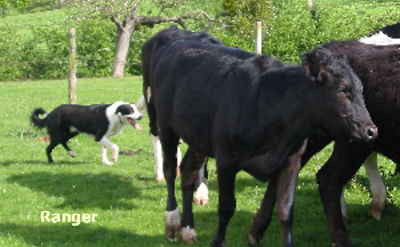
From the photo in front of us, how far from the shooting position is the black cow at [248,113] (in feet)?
17.8

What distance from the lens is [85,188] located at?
980 cm

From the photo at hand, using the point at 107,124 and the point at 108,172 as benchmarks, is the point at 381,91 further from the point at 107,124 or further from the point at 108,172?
the point at 107,124

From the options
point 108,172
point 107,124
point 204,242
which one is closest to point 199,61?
point 204,242

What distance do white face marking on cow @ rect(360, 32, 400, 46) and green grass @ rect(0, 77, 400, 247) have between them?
5.85 ft

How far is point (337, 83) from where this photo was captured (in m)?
5.38

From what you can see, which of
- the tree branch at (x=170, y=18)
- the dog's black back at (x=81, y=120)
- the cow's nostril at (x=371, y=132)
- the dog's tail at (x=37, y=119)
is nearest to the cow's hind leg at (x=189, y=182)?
the cow's nostril at (x=371, y=132)

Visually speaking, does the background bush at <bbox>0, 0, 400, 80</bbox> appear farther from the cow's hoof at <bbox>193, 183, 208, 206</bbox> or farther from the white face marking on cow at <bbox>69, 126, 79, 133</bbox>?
the cow's hoof at <bbox>193, 183, 208, 206</bbox>

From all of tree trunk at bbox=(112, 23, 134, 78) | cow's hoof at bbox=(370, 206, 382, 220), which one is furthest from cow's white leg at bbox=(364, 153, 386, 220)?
tree trunk at bbox=(112, 23, 134, 78)

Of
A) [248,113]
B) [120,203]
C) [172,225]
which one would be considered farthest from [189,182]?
[120,203]

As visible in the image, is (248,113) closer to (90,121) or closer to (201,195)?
(201,195)

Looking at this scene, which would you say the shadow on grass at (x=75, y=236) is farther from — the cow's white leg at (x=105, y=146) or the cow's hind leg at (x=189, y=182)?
the cow's white leg at (x=105, y=146)

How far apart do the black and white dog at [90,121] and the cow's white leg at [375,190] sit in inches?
203

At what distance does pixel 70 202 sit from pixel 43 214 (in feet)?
2.16

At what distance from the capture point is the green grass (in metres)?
7.20
